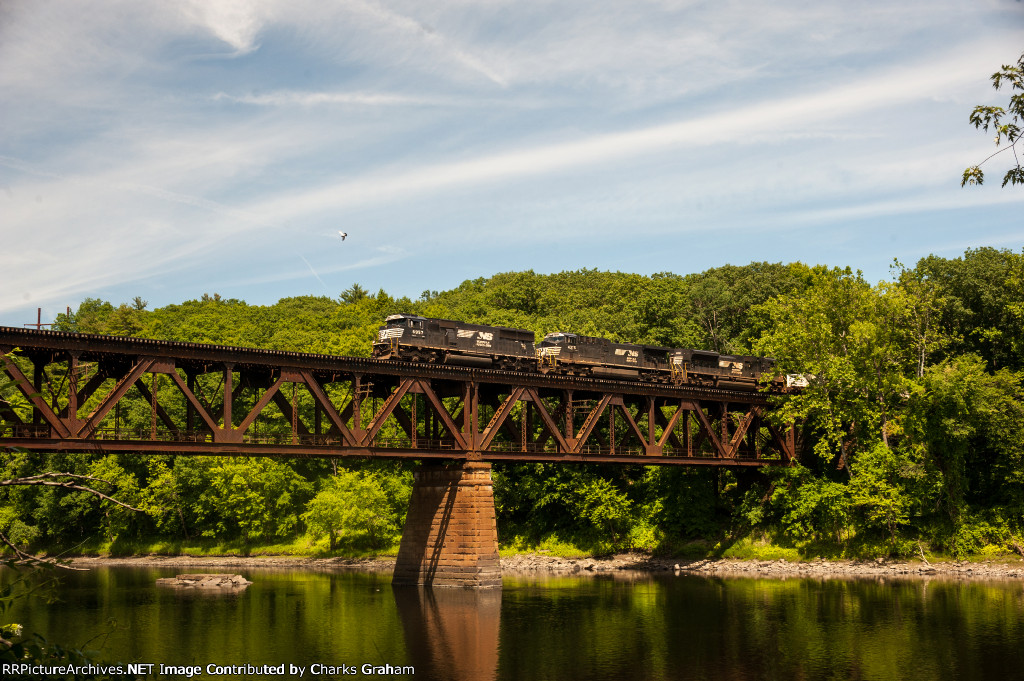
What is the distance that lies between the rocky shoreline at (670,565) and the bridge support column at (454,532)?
55.2ft

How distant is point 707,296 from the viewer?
116812 mm

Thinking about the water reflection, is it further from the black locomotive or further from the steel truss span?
the black locomotive

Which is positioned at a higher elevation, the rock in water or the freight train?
the freight train

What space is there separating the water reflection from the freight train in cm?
1589

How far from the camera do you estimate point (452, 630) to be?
44.5 m

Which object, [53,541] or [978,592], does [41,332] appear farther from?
[53,541]

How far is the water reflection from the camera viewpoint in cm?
3625

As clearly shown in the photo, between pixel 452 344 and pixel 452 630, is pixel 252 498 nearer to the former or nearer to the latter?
pixel 452 344

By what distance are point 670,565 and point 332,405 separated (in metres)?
38.1

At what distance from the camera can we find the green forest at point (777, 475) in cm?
6844

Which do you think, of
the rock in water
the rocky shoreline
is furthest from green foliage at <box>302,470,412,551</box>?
the rock in water

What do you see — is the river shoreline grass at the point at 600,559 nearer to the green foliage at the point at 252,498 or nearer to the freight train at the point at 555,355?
the green foliage at the point at 252,498

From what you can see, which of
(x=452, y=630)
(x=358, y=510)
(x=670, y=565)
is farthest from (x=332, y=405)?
(x=670, y=565)

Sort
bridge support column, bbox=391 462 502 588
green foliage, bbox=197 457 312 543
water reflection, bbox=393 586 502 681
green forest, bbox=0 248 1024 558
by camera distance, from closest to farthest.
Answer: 1. water reflection, bbox=393 586 502 681
2. bridge support column, bbox=391 462 502 588
3. green forest, bbox=0 248 1024 558
4. green foliage, bbox=197 457 312 543
